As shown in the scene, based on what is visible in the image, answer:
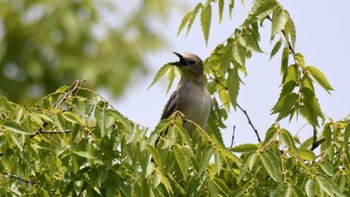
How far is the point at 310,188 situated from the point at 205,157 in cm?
54

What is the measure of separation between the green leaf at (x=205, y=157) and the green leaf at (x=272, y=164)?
0.84 ft

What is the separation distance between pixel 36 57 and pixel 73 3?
1314mm

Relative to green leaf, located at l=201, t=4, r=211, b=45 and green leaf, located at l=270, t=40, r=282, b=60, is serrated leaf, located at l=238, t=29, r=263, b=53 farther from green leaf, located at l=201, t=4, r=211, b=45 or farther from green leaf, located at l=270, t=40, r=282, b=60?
green leaf, located at l=201, t=4, r=211, b=45

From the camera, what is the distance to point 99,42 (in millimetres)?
17969

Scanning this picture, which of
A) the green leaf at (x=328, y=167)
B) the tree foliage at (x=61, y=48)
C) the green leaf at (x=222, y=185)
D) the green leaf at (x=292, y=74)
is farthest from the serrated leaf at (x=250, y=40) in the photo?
the tree foliage at (x=61, y=48)

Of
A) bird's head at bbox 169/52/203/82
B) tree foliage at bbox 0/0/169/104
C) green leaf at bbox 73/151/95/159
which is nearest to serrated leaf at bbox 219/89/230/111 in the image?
bird's head at bbox 169/52/203/82

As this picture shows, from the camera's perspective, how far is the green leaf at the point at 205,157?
4551 mm

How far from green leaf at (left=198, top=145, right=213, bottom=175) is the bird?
2.91 metres

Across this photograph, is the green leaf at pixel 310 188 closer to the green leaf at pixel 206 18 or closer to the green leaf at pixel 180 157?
the green leaf at pixel 180 157

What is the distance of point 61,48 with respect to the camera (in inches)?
690

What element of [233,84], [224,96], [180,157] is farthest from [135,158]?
[224,96]

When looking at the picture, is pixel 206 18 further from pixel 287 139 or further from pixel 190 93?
pixel 190 93

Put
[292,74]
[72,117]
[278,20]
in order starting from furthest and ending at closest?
[292,74] → [278,20] → [72,117]

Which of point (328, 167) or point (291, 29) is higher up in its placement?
point (291, 29)
